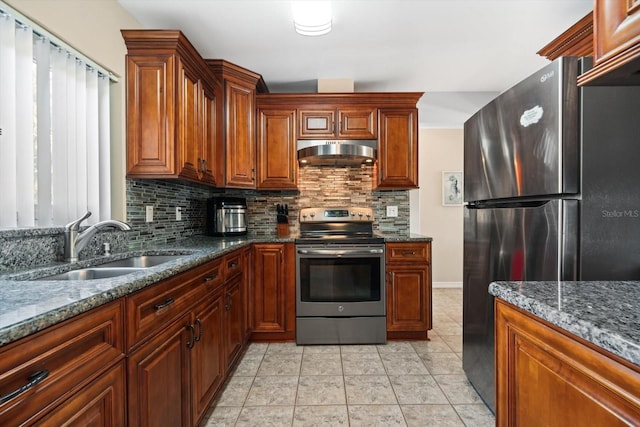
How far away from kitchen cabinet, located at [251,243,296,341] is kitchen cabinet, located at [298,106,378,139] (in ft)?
3.68

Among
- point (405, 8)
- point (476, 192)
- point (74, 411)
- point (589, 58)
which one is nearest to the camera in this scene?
point (74, 411)

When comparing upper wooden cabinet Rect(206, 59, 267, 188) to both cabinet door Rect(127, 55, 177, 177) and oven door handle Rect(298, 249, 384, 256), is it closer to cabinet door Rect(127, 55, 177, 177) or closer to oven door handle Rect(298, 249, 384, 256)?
cabinet door Rect(127, 55, 177, 177)

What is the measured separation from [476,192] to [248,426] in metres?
1.81

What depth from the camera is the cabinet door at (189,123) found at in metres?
1.97

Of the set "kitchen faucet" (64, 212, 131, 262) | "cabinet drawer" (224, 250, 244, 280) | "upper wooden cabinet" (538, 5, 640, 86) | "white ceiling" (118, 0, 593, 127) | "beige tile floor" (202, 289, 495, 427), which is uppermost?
"white ceiling" (118, 0, 593, 127)

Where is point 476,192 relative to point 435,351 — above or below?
above

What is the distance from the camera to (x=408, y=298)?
2.62 metres

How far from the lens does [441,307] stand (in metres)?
3.63

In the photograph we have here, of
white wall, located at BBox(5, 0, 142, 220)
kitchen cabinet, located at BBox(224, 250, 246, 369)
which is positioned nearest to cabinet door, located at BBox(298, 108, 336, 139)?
kitchen cabinet, located at BBox(224, 250, 246, 369)

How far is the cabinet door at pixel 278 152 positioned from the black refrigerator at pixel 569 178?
1.83 meters

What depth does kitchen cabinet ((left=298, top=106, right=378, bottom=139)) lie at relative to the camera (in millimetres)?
2922

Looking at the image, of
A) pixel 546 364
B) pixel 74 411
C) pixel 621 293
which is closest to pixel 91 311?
pixel 74 411

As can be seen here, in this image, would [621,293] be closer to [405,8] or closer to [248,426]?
[248,426]

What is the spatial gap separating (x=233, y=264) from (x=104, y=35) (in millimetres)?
1567
